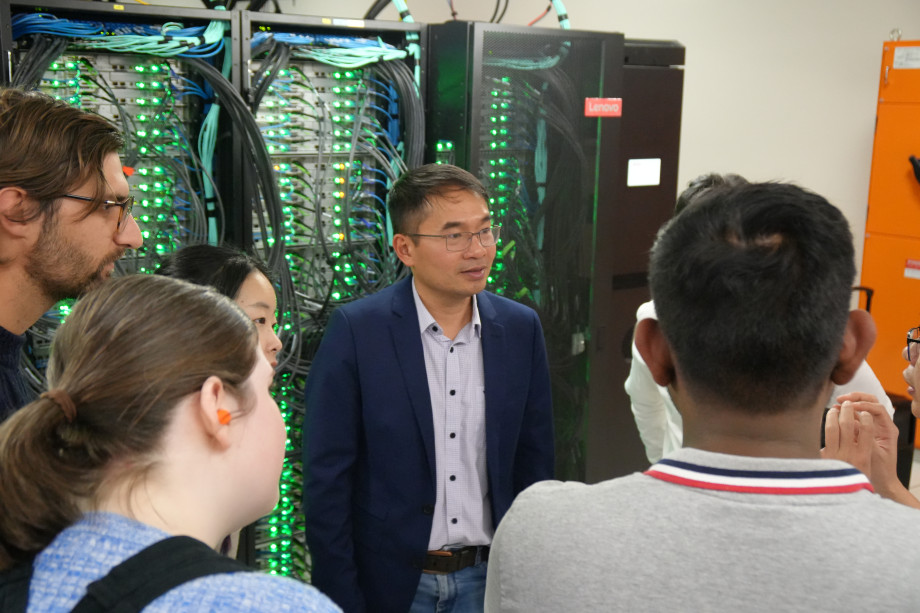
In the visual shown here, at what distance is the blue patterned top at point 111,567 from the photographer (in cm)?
77

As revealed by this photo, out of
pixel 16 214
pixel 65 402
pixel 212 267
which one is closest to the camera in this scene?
pixel 65 402

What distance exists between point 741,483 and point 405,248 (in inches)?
60.9

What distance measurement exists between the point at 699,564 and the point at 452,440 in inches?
52.3

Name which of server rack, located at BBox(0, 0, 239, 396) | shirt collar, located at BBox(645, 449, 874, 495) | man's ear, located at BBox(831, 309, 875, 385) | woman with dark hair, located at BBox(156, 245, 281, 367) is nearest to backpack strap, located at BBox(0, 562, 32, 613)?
shirt collar, located at BBox(645, 449, 874, 495)

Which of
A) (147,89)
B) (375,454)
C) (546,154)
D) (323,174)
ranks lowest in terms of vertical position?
Answer: (375,454)

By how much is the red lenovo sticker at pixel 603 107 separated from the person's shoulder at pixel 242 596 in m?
2.67

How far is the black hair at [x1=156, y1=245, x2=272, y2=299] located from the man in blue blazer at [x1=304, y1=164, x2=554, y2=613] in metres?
0.26

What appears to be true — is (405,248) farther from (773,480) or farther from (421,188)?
(773,480)

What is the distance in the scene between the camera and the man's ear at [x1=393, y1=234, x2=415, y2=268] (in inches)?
88.3

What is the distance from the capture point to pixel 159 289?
3.19 feet

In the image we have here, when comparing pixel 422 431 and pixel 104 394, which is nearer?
pixel 104 394

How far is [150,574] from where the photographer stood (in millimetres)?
790

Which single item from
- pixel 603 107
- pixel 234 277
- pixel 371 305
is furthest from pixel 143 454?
pixel 603 107

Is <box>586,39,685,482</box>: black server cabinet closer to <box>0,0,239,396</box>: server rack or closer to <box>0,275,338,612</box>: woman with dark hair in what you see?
<box>0,0,239,396</box>: server rack
